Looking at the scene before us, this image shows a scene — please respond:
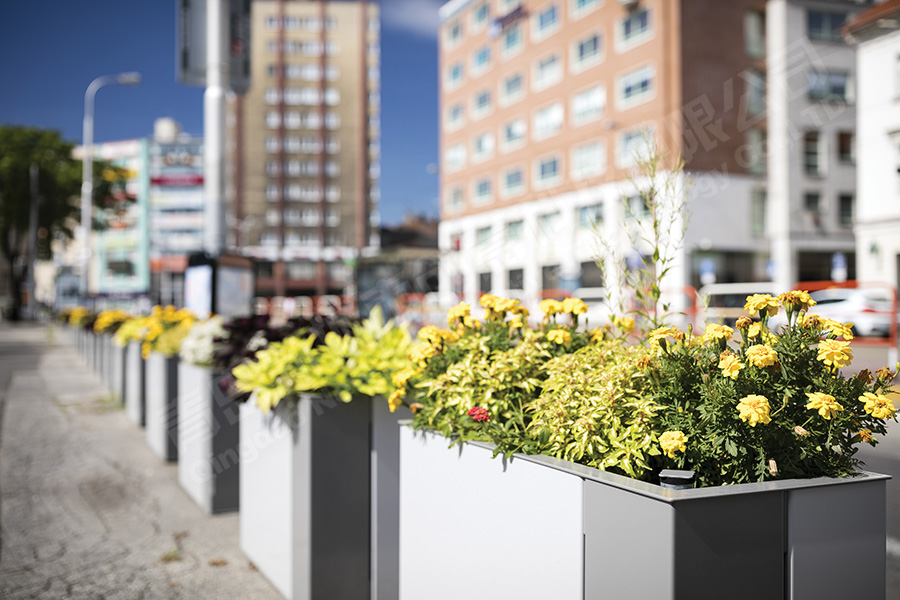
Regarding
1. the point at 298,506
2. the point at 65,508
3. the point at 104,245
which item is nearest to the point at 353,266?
the point at 65,508

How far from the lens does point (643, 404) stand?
2.16 meters

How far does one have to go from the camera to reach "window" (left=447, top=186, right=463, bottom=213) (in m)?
47.2

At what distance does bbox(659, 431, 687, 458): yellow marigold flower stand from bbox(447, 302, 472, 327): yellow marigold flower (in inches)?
51.1

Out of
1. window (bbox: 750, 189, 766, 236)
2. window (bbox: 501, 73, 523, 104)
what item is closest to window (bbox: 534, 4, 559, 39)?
window (bbox: 501, 73, 523, 104)

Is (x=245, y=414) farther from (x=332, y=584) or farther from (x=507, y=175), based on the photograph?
(x=507, y=175)

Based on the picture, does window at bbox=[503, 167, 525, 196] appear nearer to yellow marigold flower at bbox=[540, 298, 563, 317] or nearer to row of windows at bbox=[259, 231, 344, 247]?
yellow marigold flower at bbox=[540, 298, 563, 317]

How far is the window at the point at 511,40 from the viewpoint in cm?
4272

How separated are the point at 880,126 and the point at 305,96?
8860cm

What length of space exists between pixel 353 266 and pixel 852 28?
27009 mm

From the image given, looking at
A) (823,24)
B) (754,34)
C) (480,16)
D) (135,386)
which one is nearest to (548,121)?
(480,16)

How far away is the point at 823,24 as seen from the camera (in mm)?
28188

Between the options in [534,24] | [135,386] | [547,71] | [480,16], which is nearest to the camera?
[135,386]

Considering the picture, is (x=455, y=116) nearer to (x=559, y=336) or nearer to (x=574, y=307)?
(x=574, y=307)

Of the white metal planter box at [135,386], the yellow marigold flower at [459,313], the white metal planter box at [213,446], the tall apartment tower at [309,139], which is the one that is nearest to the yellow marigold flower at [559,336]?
the yellow marigold flower at [459,313]
